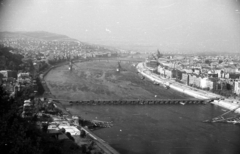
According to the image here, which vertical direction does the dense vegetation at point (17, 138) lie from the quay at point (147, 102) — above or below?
above

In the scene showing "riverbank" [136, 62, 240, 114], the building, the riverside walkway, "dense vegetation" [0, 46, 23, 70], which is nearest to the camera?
"riverbank" [136, 62, 240, 114]

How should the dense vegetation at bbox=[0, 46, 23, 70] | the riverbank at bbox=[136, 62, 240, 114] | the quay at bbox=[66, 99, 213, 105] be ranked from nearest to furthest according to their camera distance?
1. the quay at bbox=[66, 99, 213, 105]
2. the riverbank at bbox=[136, 62, 240, 114]
3. the dense vegetation at bbox=[0, 46, 23, 70]

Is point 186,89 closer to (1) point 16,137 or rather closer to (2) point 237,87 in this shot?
(2) point 237,87

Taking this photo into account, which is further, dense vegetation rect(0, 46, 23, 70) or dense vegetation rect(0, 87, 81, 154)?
dense vegetation rect(0, 46, 23, 70)

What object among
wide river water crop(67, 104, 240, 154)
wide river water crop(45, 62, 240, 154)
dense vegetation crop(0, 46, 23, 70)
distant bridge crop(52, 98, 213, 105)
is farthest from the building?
dense vegetation crop(0, 46, 23, 70)

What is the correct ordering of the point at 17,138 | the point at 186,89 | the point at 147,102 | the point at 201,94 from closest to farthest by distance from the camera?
the point at 17,138 → the point at 147,102 → the point at 201,94 → the point at 186,89

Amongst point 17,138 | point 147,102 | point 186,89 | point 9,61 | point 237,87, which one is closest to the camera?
point 17,138

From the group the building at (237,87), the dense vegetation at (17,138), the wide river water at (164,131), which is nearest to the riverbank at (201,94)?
the wide river water at (164,131)

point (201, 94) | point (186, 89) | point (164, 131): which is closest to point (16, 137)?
point (164, 131)

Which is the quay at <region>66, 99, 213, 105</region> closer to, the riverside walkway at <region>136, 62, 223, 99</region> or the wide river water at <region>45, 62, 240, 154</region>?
the wide river water at <region>45, 62, 240, 154</region>

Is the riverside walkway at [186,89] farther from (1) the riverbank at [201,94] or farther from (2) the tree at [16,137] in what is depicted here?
(2) the tree at [16,137]

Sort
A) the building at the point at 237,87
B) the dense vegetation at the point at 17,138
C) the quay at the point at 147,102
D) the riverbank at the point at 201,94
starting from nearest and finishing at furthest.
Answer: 1. the dense vegetation at the point at 17,138
2. the quay at the point at 147,102
3. the riverbank at the point at 201,94
4. the building at the point at 237,87
